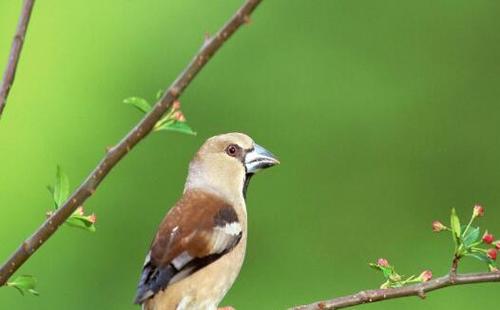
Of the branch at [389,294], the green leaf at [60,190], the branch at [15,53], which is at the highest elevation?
the branch at [15,53]

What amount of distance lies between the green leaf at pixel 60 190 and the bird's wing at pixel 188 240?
47cm

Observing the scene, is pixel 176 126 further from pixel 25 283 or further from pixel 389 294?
pixel 389 294

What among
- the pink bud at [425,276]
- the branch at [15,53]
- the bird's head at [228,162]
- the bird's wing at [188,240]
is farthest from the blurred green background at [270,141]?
the branch at [15,53]

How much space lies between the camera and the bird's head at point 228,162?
343 centimetres

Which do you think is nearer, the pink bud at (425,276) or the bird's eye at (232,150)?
the pink bud at (425,276)

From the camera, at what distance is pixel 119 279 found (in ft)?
18.2

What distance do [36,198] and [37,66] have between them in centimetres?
73

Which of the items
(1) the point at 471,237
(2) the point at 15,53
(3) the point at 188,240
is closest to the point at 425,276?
(1) the point at 471,237

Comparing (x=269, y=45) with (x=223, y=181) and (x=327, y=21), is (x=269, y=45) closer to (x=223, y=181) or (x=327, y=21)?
(x=327, y=21)

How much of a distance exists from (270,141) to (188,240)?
332cm

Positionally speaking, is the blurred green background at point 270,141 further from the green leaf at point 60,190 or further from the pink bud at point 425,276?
the green leaf at point 60,190

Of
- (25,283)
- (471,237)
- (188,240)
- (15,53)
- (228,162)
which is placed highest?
(15,53)

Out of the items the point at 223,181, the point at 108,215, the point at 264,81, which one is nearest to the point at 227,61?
the point at 264,81

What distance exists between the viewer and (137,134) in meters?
1.95
